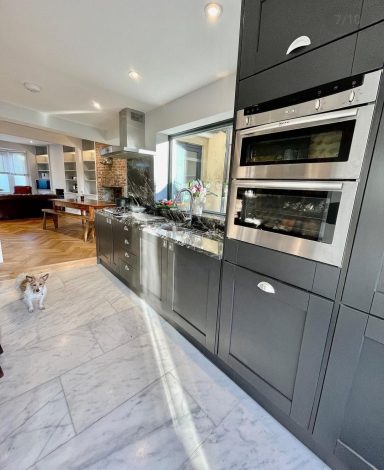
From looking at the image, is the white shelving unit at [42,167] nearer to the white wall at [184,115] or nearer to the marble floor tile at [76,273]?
the marble floor tile at [76,273]

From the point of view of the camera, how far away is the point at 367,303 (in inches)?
33.9

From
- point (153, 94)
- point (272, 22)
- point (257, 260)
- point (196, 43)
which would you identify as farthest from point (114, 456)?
point (153, 94)

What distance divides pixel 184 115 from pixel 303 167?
226 centimetres

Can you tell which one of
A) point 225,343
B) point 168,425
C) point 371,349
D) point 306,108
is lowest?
point 168,425

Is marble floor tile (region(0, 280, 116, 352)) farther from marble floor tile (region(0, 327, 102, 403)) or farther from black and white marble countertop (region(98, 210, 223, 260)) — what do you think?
black and white marble countertop (region(98, 210, 223, 260))

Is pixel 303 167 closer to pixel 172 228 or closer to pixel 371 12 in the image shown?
pixel 371 12

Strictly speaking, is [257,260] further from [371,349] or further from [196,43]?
[196,43]

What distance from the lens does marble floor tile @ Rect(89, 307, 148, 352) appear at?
1.85 metres

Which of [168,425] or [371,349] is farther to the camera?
[168,425]

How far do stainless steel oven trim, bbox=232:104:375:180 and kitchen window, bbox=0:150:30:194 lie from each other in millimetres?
11244

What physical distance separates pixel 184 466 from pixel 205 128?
125 inches

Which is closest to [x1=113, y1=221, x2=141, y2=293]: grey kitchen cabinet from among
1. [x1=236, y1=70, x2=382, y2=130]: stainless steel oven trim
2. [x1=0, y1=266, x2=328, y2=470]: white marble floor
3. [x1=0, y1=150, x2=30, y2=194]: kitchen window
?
[x1=0, y1=266, x2=328, y2=470]: white marble floor

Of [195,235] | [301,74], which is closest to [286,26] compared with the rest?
[301,74]

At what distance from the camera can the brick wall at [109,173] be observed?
549 centimetres
